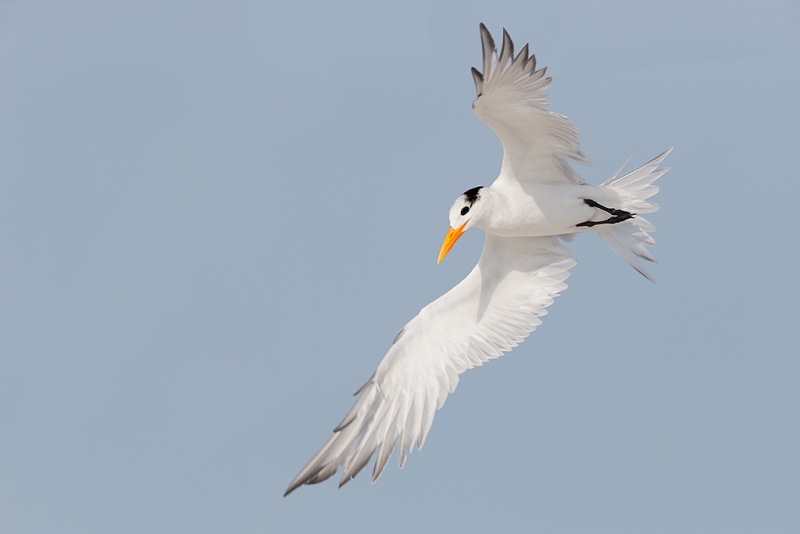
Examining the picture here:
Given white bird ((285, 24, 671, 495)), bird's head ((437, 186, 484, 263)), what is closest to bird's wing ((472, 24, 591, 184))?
white bird ((285, 24, 671, 495))

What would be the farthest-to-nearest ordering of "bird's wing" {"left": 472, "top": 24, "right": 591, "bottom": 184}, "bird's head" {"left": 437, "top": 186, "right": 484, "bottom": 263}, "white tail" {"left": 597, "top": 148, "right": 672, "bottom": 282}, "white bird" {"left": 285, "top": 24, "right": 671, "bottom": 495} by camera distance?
"white tail" {"left": 597, "top": 148, "right": 672, "bottom": 282} < "bird's head" {"left": 437, "top": 186, "right": 484, "bottom": 263} < "white bird" {"left": 285, "top": 24, "right": 671, "bottom": 495} < "bird's wing" {"left": 472, "top": 24, "right": 591, "bottom": 184}

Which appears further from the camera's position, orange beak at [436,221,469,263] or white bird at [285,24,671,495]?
orange beak at [436,221,469,263]

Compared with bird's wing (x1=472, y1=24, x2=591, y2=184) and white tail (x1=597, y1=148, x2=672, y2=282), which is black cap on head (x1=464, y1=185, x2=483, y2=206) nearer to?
bird's wing (x1=472, y1=24, x2=591, y2=184)

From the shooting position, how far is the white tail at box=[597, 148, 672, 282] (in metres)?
6.61

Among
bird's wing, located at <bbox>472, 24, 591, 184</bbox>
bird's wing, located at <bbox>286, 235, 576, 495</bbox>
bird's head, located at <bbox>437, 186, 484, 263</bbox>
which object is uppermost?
bird's wing, located at <bbox>472, 24, 591, 184</bbox>

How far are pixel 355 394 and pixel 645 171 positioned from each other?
317 cm

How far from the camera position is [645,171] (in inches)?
265

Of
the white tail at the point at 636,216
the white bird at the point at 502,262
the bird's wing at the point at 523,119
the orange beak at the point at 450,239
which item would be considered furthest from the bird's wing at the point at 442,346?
the bird's wing at the point at 523,119

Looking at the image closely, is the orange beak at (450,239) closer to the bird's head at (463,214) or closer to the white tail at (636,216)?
the bird's head at (463,214)

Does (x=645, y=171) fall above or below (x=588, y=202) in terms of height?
above

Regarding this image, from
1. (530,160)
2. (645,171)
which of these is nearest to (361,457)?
(530,160)

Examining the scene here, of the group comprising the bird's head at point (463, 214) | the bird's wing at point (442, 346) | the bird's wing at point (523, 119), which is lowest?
the bird's wing at point (442, 346)

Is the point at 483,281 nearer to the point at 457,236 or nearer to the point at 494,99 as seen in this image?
the point at 457,236

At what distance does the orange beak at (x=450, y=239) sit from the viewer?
6250 millimetres
